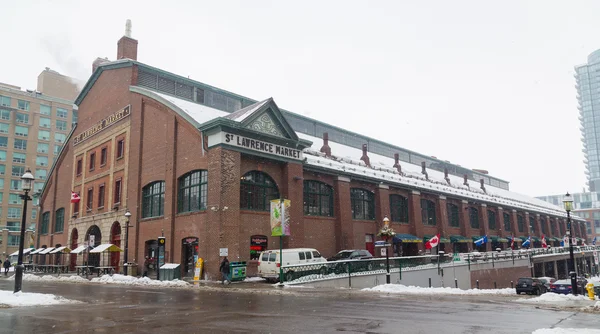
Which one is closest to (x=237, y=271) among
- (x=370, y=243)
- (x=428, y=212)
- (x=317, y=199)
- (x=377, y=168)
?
(x=317, y=199)

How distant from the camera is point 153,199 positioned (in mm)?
35250

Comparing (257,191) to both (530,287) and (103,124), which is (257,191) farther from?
(530,287)

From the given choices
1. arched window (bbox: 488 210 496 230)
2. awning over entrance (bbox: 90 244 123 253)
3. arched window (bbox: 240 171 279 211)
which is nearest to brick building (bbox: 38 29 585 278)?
arched window (bbox: 240 171 279 211)

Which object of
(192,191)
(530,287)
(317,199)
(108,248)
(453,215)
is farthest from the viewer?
(453,215)

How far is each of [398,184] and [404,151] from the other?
68.8 feet

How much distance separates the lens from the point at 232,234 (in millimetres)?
28312

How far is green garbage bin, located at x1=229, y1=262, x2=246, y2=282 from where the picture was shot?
88.6 ft

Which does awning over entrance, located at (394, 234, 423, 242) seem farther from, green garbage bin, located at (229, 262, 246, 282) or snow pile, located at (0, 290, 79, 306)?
snow pile, located at (0, 290, 79, 306)

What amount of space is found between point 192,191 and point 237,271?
7.14 metres

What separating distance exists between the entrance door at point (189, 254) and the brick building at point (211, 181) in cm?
8

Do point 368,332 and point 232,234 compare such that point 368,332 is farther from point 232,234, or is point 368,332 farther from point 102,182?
point 102,182

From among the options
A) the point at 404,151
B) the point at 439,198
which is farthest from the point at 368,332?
the point at 404,151

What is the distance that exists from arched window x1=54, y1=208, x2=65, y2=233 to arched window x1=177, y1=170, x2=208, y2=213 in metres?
22.0

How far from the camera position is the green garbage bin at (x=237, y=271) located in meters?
27.0
